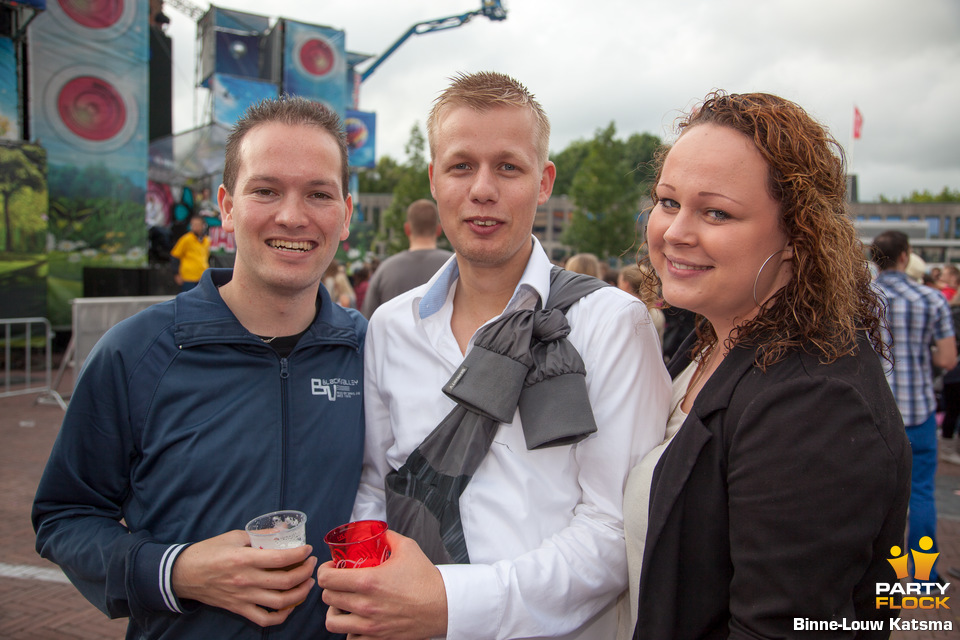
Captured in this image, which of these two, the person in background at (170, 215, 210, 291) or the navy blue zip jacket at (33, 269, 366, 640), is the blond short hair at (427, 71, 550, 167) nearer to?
the navy blue zip jacket at (33, 269, 366, 640)

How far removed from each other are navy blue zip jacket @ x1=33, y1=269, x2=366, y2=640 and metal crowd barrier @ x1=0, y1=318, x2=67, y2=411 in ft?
26.4

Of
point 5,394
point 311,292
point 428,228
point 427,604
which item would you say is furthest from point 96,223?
point 427,604

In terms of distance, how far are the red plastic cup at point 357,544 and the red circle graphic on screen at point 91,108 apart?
15265 millimetres

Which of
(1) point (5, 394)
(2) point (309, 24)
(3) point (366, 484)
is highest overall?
(2) point (309, 24)

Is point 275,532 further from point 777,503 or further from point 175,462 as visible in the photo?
point 777,503

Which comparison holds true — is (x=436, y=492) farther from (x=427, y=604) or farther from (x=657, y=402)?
(x=657, y=402)

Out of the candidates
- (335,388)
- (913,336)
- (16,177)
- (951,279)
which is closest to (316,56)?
(16,177)

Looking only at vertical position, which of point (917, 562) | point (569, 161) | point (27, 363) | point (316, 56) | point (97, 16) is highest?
point (569, 161)

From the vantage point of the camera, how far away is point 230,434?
174 centimetres

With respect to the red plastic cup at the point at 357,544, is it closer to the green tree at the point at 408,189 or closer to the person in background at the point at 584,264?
the person in background at the point at 584,264

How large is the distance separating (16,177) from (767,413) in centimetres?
1325

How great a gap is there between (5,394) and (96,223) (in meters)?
5.62

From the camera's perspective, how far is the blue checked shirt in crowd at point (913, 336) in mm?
4191

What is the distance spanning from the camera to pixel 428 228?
593 centimetres
